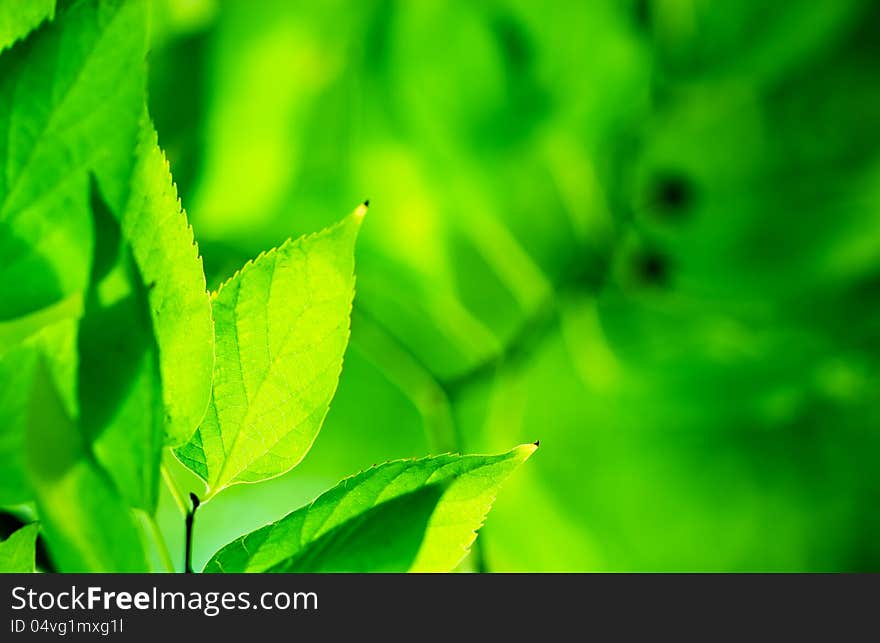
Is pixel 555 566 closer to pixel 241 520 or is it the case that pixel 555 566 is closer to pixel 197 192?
pixel 241 520

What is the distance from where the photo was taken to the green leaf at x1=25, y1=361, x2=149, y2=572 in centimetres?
17

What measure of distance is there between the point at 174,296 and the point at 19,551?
3.0 inches

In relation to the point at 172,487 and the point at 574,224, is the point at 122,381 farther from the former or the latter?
the point at 574,224

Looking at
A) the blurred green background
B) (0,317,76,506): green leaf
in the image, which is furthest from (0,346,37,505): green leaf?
the blurred green background

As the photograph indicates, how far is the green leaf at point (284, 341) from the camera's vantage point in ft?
0.65

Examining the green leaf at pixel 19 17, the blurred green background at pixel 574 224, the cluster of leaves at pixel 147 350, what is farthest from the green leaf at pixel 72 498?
the blurred green background at pixel 574 224

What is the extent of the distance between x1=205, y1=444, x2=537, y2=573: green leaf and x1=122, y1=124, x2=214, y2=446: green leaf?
1.4 inches

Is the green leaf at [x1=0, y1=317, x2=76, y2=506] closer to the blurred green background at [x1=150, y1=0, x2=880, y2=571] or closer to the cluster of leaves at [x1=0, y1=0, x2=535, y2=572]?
the cluster of leaves at [x1=0, y1=0, x2=535, y2=572]

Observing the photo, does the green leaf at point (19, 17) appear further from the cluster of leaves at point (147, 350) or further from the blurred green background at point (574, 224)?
the blurred green background at point (574, 224)

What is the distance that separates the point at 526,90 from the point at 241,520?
1.31 ft

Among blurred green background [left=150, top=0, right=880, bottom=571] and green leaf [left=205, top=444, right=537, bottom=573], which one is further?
blurred green background [left=150, top=0, right=880, bottom=571]

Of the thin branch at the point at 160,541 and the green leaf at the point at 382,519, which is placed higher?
the thin branch at the point at 160,541

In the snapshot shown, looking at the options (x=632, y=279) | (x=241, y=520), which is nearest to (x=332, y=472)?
(x=241, y=520)
